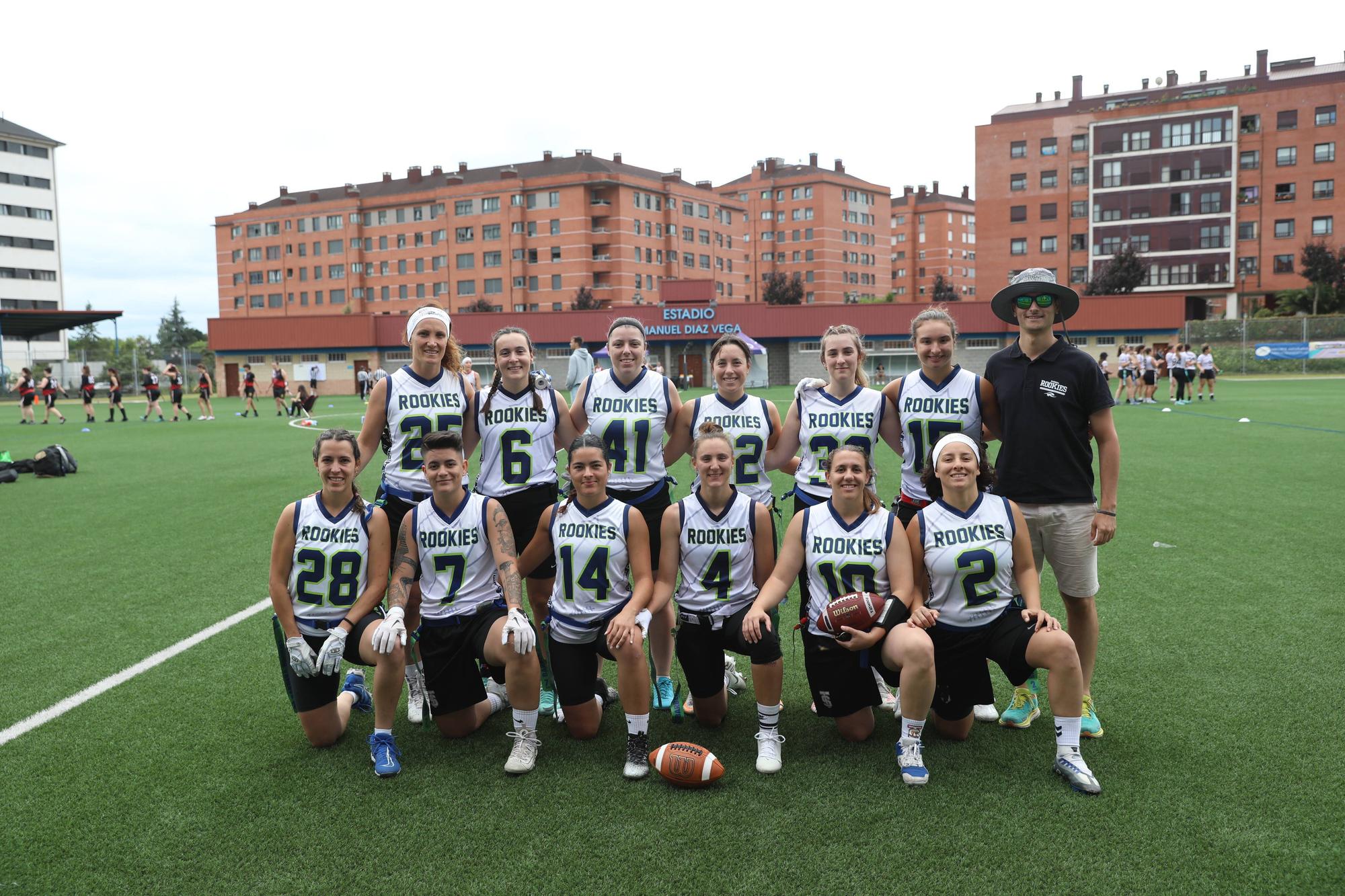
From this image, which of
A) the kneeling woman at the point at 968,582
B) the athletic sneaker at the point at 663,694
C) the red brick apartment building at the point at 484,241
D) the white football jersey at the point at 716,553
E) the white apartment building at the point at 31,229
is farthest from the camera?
the red brick apartment building at the point at 484,241

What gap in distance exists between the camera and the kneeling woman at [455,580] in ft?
14.6

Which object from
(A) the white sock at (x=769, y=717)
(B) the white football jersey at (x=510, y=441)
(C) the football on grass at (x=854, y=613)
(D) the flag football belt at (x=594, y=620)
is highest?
(B) the white football jersey at (x=510, y=441)

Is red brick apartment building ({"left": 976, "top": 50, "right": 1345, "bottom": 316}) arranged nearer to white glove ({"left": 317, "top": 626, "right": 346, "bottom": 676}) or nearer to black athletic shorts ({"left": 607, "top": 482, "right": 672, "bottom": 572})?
black athletic shorts ({"left": 607, "top": 482, "right": 672, "bottom": 572})

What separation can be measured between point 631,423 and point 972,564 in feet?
6.79

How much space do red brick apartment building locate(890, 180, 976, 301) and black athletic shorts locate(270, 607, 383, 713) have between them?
119334mm

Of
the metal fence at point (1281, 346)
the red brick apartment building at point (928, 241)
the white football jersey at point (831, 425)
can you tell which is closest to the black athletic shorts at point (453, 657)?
the white football jersey at point (831, 425)

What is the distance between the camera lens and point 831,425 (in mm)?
5086

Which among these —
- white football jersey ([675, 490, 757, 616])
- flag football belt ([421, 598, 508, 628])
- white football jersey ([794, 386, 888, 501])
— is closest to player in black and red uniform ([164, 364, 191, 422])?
flag football belt ([421, 598, 508, 628])

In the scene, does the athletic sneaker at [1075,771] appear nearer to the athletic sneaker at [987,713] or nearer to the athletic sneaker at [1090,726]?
the athletic sneaker at [1090,726]

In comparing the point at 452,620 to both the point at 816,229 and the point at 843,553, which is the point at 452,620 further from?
the point at 816,229

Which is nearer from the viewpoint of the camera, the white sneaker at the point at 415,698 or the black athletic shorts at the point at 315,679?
the black athletic shorts at the point at 315,679

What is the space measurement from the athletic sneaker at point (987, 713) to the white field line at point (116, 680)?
16.0 feet

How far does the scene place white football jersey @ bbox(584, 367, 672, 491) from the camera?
5.21 metres

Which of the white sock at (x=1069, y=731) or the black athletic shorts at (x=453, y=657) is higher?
the black athletic shorts at (x=453, y=657)
